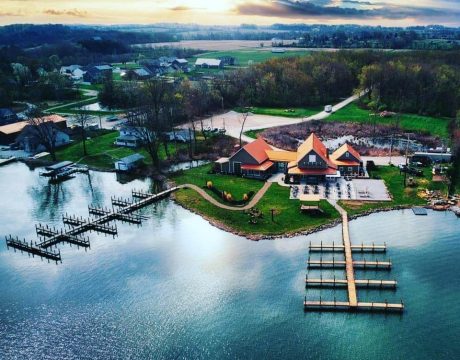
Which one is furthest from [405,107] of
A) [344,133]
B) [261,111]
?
[261,111]

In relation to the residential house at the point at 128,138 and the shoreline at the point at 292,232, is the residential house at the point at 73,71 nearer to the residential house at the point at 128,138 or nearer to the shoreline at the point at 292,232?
the residential house at the point at 128,138

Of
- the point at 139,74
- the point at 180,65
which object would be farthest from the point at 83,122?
the point at 180,65

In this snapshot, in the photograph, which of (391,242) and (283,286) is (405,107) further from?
(283,286)

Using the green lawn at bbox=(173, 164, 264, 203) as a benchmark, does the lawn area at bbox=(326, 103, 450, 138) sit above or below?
below

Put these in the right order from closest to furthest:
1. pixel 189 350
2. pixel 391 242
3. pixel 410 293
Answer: pixel 189 350 < pixel 410 293 < pixel 391 242

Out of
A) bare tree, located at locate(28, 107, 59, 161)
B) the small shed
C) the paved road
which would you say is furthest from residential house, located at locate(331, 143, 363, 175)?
bare tree, located at locate(28, 107, 59, 161)

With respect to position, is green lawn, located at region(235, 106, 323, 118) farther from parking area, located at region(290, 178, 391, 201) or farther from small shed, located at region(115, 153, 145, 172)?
parking area, located at region(290, 178, 391, 201)

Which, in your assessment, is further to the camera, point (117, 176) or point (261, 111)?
point (261, 111)
